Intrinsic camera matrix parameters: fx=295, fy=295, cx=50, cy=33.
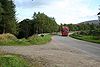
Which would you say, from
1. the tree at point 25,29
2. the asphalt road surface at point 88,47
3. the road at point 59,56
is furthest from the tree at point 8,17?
the road at point 59,56

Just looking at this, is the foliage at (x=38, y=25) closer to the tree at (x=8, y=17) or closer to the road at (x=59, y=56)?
the tree at (x=8, y=17)

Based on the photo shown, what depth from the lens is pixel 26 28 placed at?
458ft

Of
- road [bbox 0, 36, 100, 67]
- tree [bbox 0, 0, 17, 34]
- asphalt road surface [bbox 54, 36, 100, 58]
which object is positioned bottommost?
asphalt road surface [bbox 54, 36, 100, 58]

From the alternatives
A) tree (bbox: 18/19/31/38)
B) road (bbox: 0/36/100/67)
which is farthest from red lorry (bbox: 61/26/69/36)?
road (bbox: 0/36/100/67)

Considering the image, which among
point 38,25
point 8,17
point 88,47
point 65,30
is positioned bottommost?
point 88,47

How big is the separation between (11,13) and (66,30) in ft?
62.4

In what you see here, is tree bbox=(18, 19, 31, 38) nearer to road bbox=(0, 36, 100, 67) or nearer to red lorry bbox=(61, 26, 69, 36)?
red lorry bbox=(61, 26, 69, 36)

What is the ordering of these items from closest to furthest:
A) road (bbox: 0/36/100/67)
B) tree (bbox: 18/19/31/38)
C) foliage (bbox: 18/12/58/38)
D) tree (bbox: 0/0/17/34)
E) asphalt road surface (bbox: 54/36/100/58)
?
road (bbox: 0/36/100/67) < asphalt road surface (bbox: 54/36/100/58) < tree (bbox: 0/0/17/34) < foliage (bbox: 18/12/58/38) < tree (bbox: 18/19/31/38)

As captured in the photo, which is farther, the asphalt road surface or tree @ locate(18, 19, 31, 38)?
tree @ locate(18, 19, 31, 38)

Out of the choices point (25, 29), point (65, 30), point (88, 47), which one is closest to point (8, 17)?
point (65, 30)

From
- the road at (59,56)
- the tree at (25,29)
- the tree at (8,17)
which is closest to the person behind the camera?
the road at (59,56)

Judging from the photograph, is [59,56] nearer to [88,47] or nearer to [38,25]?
[88,47]

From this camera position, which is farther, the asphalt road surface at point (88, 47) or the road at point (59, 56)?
the asphalt road surface at point (88, 47)

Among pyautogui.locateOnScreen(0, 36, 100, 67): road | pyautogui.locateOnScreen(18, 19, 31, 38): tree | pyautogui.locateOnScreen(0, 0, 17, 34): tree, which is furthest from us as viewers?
pyautogui.locateOnScreen(18, 19, 31, 38): tree
